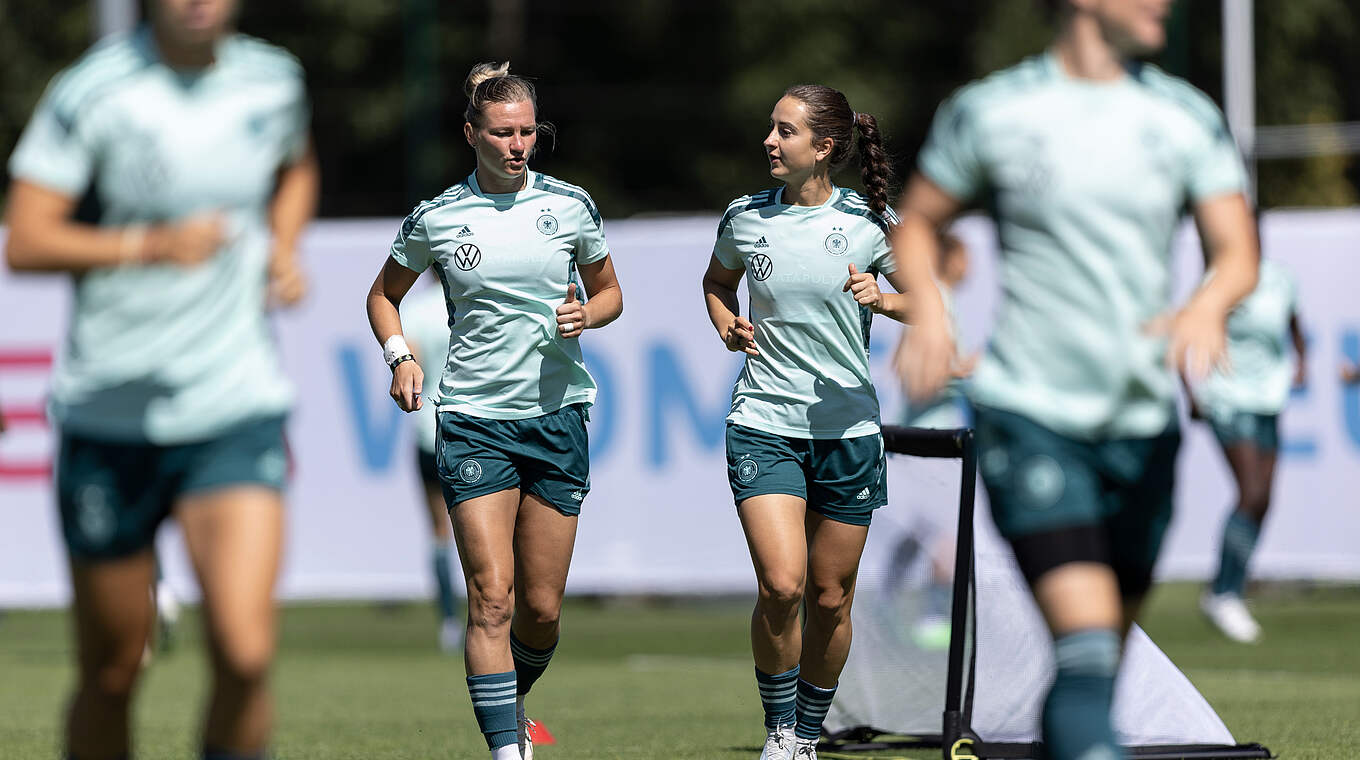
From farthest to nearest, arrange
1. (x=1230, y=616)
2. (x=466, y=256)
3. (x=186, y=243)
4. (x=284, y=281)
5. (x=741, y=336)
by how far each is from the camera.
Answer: (x=1230, y=616) < (x=741, y=336) < (x=466, y=256) < (x=284, y=281) < (x=186, y=243)

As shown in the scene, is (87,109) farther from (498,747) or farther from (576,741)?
(576,741)

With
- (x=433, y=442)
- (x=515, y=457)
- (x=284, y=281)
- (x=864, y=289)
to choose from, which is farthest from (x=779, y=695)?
(x=433, y=442)

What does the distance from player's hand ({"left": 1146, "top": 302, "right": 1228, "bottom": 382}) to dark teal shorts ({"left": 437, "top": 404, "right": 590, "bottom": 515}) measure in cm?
289

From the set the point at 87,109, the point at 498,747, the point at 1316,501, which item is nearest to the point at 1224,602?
the point at 1316,501

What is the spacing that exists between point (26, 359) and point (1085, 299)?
Result: 10.8 m

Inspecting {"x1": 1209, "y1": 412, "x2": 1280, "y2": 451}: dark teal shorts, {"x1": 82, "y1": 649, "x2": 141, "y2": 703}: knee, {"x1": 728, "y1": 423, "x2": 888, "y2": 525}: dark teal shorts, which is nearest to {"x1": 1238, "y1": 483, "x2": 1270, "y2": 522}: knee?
{"x1": 1209, "y1": 412, "x2": 1280, "y2": 451}: dark teal shorts

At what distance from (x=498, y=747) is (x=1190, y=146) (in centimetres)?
324

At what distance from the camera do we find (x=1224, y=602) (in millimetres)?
12836

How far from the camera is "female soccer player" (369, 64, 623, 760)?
6.90 metres

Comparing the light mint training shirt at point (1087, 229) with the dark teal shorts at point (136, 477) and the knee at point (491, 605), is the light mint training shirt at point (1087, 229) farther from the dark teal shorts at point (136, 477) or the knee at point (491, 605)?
the knee at point (491, 605)

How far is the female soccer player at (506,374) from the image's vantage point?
6902mm

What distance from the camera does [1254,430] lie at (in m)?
12.5

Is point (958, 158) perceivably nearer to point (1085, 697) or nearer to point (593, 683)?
point (1085, 697)

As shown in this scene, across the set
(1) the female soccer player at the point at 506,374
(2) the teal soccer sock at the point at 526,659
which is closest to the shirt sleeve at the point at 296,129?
(1) the female soccer player at the point at 506,374
